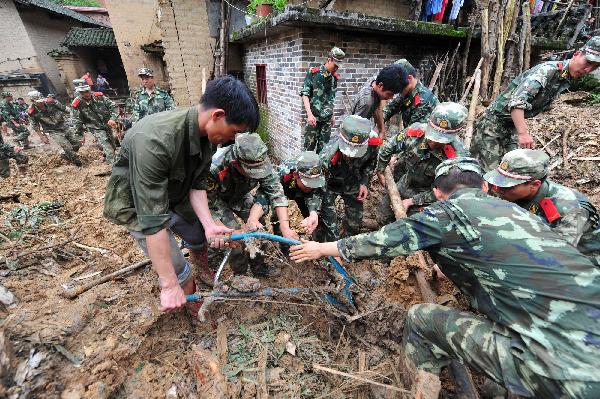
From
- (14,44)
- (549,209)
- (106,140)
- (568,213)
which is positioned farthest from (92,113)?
(14,44)

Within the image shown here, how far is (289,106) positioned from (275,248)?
12.1ft

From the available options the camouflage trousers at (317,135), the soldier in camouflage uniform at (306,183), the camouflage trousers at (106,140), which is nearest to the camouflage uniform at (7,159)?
the camouflage trousers at (106,140)

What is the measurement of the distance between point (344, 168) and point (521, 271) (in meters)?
2.22

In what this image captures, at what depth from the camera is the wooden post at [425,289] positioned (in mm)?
1935

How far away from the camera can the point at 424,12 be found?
7.41 meters

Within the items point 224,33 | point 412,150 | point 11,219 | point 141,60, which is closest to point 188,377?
point 412,150

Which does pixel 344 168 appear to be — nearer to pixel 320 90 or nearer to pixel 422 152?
pixel 422 152

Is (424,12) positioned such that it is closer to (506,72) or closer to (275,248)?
(506,72)

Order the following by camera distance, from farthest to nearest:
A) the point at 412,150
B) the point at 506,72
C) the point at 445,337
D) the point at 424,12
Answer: the point at 424,12 < the point at 506,72 < the point at 412,150 < the point at 445,337

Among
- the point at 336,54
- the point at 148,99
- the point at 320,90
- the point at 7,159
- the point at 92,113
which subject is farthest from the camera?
the point at 7,159

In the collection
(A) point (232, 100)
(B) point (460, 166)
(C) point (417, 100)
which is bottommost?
(C) point (417, 100)

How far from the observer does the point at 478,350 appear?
1.71 meters

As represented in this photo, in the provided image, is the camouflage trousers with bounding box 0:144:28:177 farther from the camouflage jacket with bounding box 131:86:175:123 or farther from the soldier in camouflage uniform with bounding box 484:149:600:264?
the soldier in camouflage uniform with bounding box 484:149:600:264

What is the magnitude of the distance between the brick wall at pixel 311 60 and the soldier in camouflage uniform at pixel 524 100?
8.07 feet
